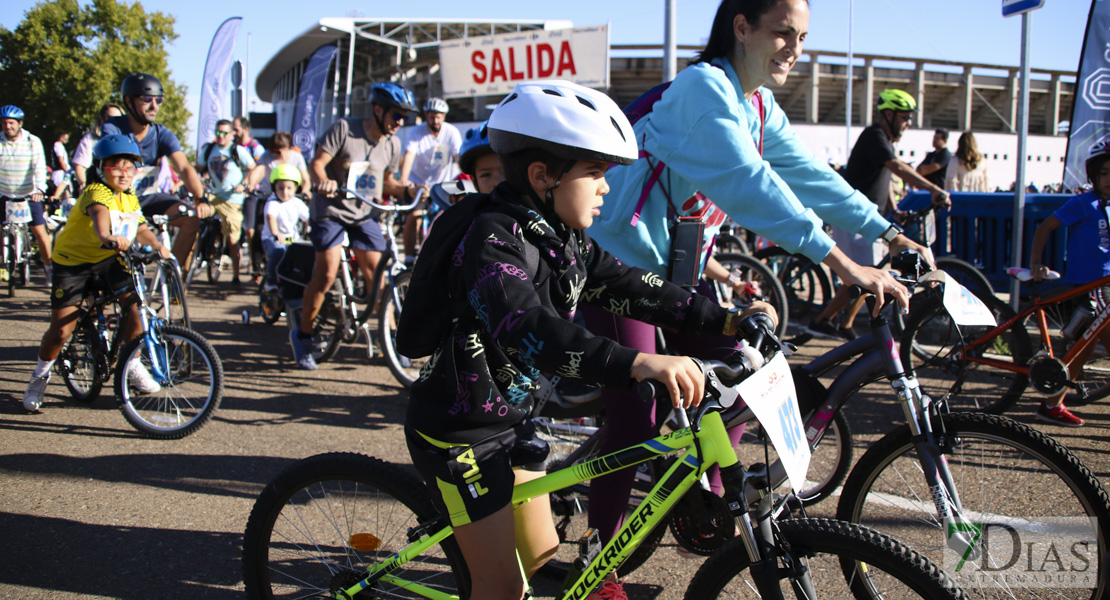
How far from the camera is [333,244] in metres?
5.83

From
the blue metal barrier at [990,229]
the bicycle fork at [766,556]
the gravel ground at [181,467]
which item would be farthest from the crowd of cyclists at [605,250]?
the blue metal barrier at [990,229]

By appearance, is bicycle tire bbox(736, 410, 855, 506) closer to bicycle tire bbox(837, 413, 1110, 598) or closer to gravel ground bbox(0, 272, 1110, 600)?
gravel ground bbox(0, 272, 1110, 600)

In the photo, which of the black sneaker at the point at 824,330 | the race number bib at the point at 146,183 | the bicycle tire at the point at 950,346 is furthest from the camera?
the race number bib at the point at 146,183

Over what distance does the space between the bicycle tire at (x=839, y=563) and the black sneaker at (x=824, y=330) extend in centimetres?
529

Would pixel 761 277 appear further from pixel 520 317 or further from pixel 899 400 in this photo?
pixel 520 317

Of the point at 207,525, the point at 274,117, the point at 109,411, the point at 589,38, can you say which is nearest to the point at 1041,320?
the point at 207,525

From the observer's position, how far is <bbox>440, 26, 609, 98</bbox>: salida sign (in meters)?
11.5

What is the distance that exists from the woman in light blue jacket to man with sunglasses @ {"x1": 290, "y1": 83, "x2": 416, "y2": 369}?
3.50m

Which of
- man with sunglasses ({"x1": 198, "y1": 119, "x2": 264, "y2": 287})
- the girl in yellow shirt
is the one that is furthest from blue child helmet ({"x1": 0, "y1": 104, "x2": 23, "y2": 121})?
the girl in yellow shirt

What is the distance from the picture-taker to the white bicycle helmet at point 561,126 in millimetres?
1854

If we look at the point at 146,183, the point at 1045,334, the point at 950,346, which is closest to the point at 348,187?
the point at 146,183

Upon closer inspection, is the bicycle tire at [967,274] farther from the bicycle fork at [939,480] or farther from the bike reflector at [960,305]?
the bicycle fork at [939,480]

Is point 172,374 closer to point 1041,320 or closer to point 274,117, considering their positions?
point 1041,320

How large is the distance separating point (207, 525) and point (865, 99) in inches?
1574
